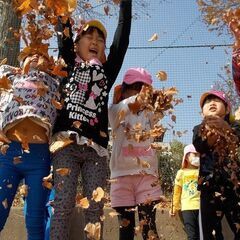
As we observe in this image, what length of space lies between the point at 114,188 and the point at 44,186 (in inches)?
18.1

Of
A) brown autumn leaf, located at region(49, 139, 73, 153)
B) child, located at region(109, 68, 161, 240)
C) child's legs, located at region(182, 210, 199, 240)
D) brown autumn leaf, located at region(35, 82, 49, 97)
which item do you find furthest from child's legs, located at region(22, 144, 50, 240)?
child's legs, located at region(182, 210, 199, 240)

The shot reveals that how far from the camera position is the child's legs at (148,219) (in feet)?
7.17

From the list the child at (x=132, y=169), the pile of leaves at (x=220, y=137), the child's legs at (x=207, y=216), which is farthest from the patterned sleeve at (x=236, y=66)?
the child's legs at (x=207, y=216)

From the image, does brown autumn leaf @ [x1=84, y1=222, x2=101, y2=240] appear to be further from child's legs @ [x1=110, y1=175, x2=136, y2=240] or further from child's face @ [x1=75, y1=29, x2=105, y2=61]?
child's face @ [x1=75, y1=29, x2=105, y2=61]

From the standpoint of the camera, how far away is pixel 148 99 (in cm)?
237

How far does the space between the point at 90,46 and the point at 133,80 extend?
1.12ft

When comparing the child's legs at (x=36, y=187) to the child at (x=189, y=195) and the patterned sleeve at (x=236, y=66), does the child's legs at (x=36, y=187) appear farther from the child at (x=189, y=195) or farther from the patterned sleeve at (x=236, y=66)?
the child at (x=189, y=195)

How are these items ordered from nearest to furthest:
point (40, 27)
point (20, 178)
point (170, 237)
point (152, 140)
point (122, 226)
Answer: point (40, 27) < point (20, 178) < point (122, 226) < point (152, 140) < point (170, 237)

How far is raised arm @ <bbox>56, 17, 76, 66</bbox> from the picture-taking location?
7.24 ft

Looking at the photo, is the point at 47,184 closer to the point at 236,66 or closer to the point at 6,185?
the point at 6,185

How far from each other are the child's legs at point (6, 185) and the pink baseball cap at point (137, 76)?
0.85 metres

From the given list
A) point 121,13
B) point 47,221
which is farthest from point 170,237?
point 121,13

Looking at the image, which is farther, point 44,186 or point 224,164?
point 224,164

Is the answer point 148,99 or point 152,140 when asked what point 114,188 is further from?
point 148,99
